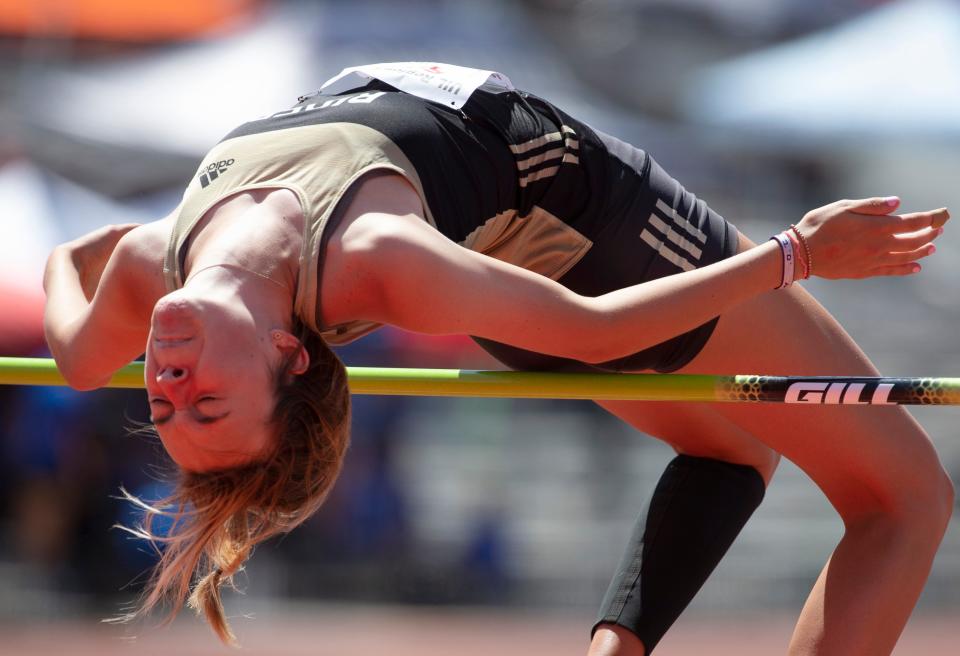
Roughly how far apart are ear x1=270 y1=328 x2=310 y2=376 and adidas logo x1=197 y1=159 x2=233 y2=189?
1.19 ft

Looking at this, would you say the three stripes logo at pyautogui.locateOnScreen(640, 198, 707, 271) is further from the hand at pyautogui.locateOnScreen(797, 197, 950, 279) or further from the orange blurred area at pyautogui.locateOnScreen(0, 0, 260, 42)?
the orange blurred area at pyautogui.locateOnScreen(0, 0, 260, 42)

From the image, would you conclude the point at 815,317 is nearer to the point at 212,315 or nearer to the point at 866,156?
the point at 212,315

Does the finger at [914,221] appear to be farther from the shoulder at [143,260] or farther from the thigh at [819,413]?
the shoulder at [143,260]

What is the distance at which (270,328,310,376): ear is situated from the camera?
2507 millimetres

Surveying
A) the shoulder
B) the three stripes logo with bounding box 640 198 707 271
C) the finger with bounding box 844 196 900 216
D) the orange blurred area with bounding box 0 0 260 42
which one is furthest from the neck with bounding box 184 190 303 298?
the orange blurred area with bounding box 0 0 260 42

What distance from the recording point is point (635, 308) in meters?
2.58

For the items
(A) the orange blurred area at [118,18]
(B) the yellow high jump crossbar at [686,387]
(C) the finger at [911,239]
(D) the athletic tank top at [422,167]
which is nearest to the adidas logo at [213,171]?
(D) the athletic tank top at [422,167]

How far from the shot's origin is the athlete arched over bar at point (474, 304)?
2467 mm

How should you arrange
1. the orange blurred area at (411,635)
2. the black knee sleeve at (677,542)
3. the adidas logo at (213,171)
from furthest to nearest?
the orange blurred area at (411,635)
the black knee sleeve at (677,542)
the adidas logo at (213,171)

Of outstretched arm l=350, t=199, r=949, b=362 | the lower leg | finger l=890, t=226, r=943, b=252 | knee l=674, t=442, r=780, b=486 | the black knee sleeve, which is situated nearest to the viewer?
outstretched arm l=350, t=199, r=949, b=362

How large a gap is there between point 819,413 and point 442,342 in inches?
238

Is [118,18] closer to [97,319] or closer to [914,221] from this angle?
[97,319]

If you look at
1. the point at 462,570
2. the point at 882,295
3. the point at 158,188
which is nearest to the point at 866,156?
the point at 882,295

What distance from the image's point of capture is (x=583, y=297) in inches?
101
